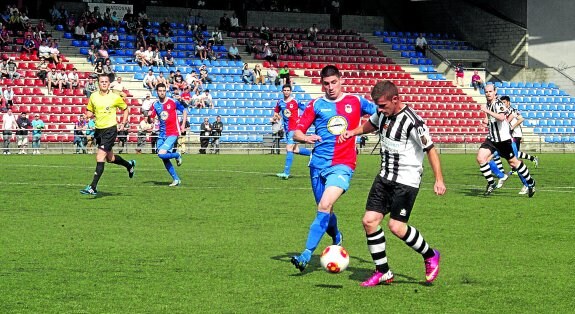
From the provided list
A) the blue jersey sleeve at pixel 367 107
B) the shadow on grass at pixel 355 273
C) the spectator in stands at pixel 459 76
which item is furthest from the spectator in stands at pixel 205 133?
the blue jersey sleeve at pixel 367 107

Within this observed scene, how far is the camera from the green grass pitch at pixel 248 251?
8.02m

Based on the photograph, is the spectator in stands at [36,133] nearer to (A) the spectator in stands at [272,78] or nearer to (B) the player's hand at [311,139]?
(A) the spectator in stands at [272,78]

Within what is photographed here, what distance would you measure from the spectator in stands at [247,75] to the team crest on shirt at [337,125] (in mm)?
33884

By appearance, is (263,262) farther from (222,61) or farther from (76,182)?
(222,61)

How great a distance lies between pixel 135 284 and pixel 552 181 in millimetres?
16666

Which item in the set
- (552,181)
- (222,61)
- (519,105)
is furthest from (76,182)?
(519,105)

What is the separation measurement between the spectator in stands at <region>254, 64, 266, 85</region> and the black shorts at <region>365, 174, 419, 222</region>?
115ft

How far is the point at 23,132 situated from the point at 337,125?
2715cm

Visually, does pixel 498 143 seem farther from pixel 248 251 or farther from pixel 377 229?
pixel 377 229

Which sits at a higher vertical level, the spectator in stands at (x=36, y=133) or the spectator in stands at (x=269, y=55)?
the spectator in stands at (x=269, y=55)

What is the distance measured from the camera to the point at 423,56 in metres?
52.2

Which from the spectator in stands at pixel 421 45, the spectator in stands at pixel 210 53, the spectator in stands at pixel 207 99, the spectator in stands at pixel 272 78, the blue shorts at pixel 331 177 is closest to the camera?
the blue shorts at pixel 331 177

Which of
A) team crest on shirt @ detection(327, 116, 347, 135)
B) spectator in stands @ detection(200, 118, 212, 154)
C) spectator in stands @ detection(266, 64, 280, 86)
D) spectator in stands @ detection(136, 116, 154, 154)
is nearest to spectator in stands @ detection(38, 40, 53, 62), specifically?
spectator in stands @ detection(136, 116, 154, 154)

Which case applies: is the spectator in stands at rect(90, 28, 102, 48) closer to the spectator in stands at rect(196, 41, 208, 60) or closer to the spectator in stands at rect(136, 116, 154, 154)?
the spectator in stands at rect(196, 41, 208, 60)
